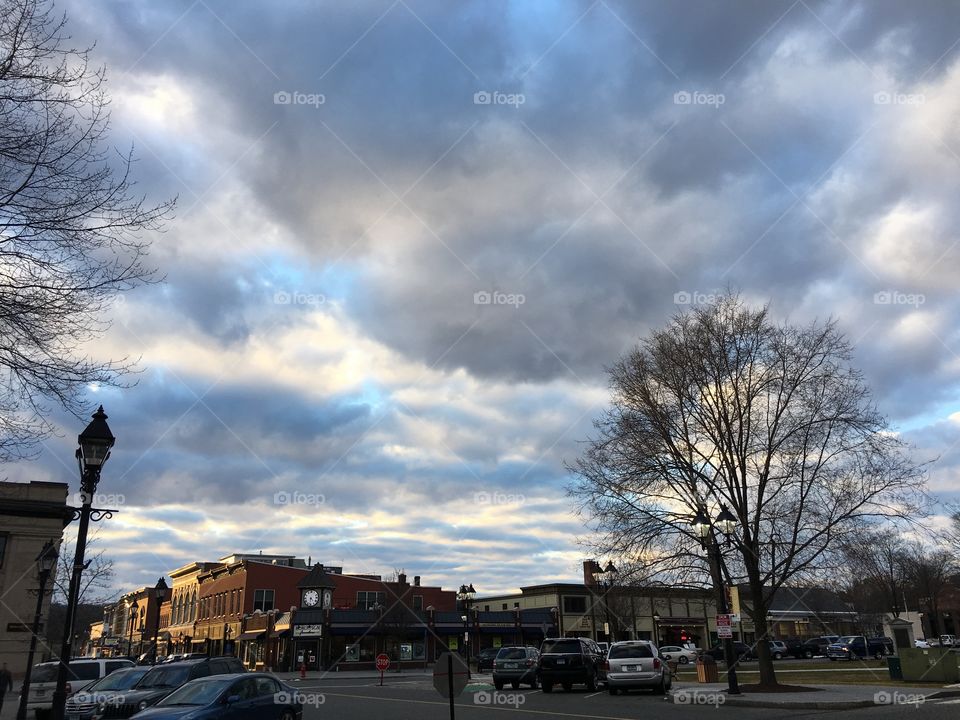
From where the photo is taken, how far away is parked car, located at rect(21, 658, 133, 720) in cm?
1947

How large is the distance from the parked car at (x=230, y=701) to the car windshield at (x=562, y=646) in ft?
45.5

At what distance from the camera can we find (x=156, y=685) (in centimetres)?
1675

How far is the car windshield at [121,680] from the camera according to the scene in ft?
58.5

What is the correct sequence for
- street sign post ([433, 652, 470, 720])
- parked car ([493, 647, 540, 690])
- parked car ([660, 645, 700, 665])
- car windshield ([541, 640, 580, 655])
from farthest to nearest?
1. parked car ([660, 645, 700, 665])
2. parked car ([493, 647, 540, 690])
3. car windshield ([541, 640, 580, 655])
4. street sign post ([433, 652, 470, 720])

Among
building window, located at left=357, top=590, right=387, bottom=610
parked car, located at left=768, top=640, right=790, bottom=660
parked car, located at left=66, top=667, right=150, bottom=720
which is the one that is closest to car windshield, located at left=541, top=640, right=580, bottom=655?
parked car, located at left=66, top=667, right=150, bottom=720

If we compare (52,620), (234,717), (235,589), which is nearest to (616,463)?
(234,717)

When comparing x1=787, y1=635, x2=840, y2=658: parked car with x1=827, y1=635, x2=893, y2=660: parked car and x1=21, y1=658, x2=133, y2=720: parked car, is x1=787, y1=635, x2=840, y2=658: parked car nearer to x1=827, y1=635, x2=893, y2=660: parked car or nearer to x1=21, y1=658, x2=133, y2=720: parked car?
x1=827, y1=635, x2=893, y2=660: parked car

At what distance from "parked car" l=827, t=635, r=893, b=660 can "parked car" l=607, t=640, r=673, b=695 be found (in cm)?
3518

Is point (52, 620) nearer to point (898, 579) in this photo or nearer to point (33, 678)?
point (33, 678)

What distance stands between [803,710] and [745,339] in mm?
13653

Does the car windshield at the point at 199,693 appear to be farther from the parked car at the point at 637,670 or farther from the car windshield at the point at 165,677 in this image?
the parked car at the point at 637,670

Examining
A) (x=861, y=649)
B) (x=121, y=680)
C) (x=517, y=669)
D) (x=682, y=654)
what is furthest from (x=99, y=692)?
(x=861, y=649)

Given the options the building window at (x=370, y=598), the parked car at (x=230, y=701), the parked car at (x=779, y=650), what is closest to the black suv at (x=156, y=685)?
the parked car at (x=230, y=701)

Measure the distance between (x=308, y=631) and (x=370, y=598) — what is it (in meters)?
13.2
